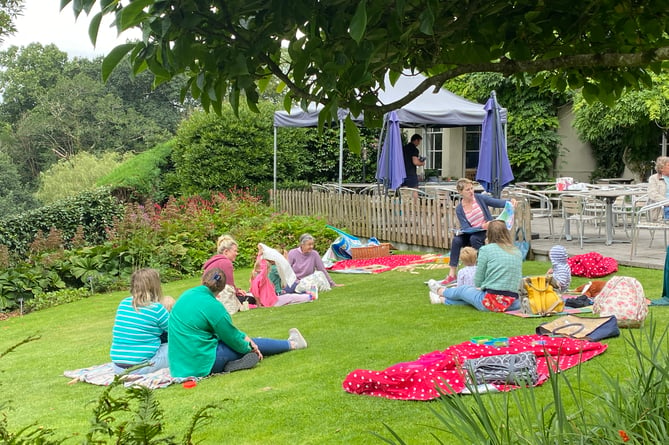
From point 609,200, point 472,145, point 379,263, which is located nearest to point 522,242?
point 609,200

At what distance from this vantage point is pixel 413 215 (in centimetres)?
1422

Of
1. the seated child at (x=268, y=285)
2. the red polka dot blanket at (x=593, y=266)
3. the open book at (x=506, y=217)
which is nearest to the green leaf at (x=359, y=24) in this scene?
the seated child at (x=268, y=285)

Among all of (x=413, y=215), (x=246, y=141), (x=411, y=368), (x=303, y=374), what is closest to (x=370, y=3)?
(x=411, y=368)

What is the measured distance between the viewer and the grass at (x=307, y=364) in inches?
189

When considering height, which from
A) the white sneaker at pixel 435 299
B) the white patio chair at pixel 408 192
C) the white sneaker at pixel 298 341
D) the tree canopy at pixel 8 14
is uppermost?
the tree canopy at pixel 8 14

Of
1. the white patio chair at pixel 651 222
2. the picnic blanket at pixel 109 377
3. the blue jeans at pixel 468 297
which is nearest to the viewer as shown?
the picnic blanket at pixel 109 377

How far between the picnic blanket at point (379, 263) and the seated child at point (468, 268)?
113 inches

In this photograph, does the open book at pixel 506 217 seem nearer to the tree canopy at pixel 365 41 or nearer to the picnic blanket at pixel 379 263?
the picnic blanket at pixel 379 263

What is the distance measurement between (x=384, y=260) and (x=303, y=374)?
24.1ft

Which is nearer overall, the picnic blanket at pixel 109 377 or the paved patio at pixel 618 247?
the picnic blanket at pixel 109 377

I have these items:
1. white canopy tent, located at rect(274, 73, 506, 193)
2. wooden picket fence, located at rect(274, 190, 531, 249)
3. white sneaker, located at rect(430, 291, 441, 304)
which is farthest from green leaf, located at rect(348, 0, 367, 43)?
white canopy tent, located at rect(274, 73, 506, 193)

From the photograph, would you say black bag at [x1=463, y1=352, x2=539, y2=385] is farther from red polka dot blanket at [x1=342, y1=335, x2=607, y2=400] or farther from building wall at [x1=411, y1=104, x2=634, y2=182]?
building wall at [x1=411, y1=104, x2=634, y2=182]

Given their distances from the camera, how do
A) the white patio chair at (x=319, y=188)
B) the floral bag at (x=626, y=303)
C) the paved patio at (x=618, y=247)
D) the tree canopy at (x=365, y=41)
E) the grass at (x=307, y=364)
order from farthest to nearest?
the white patio chair at (x=319, y=188), the paved patio at (x=618, y=247), the floral bag at (x=626, y=303), the grass at (x=307, y=364), the tree canopy at (x=365, y=41)

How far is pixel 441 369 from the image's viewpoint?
220 inches
